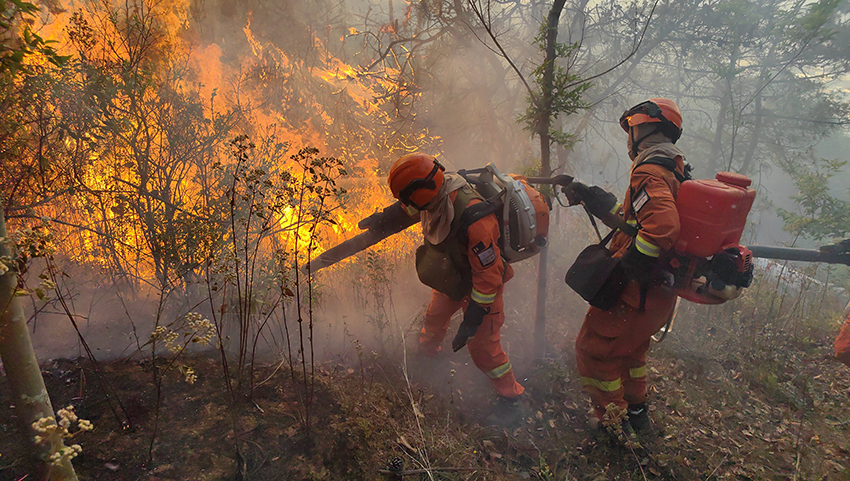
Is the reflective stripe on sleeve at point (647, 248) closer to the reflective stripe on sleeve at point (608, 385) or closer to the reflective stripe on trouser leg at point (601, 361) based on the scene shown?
the reflective stripe on trouser leg at point (601, 361)

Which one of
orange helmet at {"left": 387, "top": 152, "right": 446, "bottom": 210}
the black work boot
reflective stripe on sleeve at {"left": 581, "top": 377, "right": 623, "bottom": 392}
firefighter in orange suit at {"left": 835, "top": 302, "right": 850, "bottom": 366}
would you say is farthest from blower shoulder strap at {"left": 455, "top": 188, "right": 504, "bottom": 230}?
firefighter in orange suit at {"left": 835, "top": 302, "right": 850, "bottom": 366}

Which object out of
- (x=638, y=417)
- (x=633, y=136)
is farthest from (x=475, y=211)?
(x=638, y=417)

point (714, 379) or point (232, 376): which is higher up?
point (232, 376)

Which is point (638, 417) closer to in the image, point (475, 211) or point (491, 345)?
point (491, 345)

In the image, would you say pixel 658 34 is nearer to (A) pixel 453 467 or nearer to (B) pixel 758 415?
(B) pixel 758 415

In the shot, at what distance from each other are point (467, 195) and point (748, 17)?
13.5 metres

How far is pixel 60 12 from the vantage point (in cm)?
330

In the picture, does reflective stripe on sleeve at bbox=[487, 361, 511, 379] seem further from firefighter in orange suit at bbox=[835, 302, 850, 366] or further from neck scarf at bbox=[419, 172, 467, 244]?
firefighter in orange suit at bbox=[835, 302, 850, 366]

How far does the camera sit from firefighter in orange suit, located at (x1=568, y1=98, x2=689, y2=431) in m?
2.80

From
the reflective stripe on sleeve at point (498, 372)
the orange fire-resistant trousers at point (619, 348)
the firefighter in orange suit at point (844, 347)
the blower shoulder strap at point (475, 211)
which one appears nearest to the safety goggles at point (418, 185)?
the blower shoulder strap at point (475, 211)

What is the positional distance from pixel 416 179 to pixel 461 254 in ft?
2.81

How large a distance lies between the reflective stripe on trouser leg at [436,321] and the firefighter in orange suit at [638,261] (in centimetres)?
135

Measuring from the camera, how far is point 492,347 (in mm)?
3357

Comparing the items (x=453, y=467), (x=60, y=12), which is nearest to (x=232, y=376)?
(x=453, y=467)
